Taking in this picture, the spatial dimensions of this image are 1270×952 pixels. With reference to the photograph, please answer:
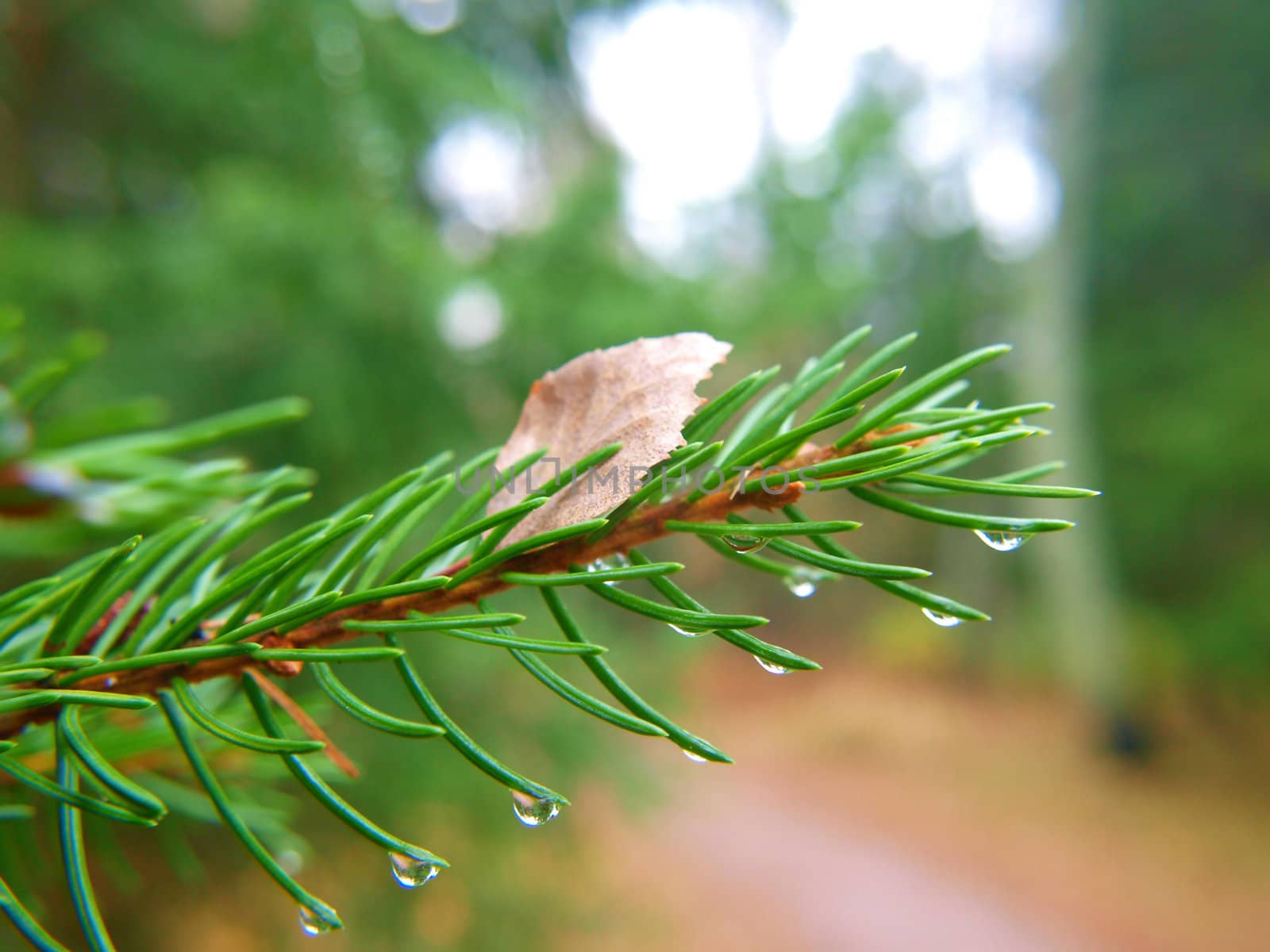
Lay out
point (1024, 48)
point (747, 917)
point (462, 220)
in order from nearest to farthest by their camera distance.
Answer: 1. point (462, 220)
2. point (747, 917)
3. point (1024, 48)

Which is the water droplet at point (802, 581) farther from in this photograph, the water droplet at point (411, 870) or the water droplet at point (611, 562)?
the water droplet at point (411, 870)

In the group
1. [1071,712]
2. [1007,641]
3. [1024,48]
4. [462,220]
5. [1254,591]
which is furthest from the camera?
[1007,641]

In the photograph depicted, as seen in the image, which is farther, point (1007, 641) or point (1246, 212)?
point (1007, 641)

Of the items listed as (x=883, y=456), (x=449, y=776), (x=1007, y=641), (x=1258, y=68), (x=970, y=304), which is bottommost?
(x=883, y=456)

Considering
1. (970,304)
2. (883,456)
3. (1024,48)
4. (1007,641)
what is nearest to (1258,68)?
(1024,48)

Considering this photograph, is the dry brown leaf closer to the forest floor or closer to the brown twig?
the brown twig

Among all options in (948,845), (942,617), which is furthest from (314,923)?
(948,845)

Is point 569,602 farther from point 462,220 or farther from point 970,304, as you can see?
point 970,304
